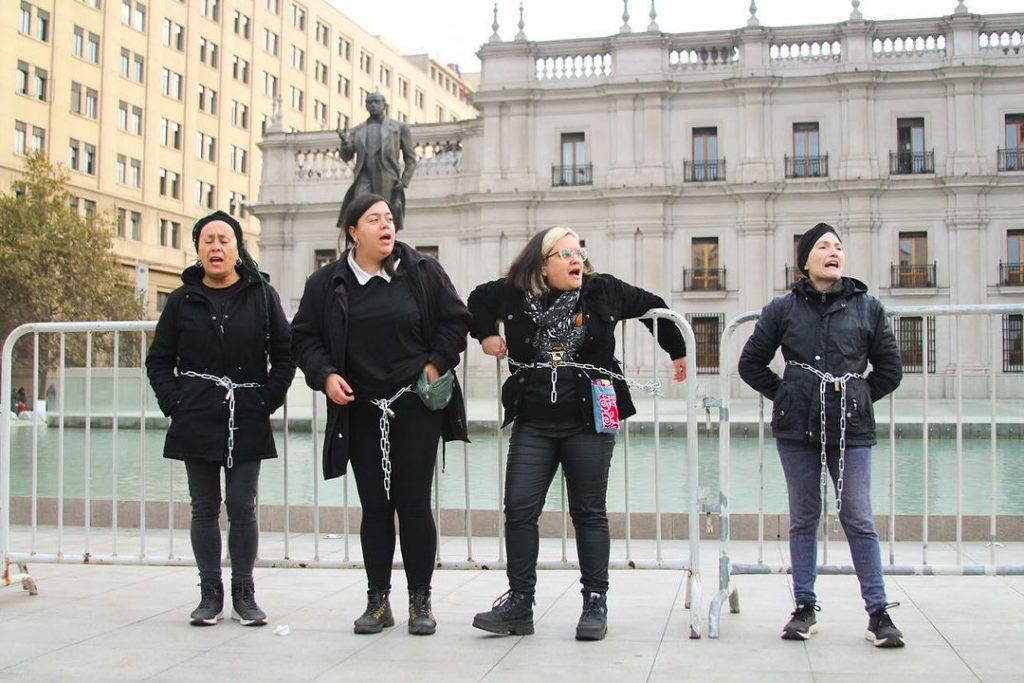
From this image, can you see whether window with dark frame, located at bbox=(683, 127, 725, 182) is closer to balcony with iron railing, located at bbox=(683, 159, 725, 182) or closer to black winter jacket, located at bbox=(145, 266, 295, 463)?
balcony with iron railing, located at bbox=(683, 159, 725, 182)

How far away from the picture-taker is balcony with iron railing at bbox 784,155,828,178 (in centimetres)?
3891

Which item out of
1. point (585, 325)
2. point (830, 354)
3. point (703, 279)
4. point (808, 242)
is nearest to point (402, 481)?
point (585, 325)

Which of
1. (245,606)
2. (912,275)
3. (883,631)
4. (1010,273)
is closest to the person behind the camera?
(883,631)

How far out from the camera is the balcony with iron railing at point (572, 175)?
40156 mm

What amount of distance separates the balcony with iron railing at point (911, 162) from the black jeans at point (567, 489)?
37.0 metres

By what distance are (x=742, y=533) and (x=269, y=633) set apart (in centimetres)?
375

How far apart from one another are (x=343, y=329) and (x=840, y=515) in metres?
2.26

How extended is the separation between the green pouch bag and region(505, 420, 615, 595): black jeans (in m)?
0.35

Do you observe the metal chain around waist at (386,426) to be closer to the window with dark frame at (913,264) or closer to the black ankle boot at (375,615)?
the black ankle boot at (375,615)

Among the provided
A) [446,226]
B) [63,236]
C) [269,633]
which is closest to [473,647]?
[269,633]

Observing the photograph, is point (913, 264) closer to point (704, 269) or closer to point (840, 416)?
point (704, 269)

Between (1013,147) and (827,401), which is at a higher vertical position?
(1013,147)

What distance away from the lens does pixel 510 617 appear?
→ 456 centimetres

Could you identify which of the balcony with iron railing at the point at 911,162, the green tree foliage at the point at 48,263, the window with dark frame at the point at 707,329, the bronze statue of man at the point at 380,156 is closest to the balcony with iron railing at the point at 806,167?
the balcony with iron railing at the point at 911,162
